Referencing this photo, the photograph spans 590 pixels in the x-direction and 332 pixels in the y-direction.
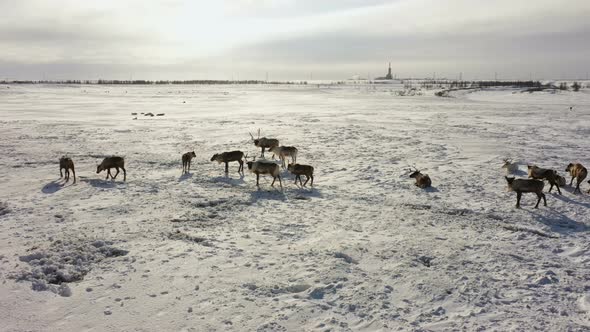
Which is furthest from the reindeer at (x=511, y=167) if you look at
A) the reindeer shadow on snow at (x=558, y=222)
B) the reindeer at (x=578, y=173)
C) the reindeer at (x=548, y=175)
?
the reindeer shadow on snow at (x=558, y=222)

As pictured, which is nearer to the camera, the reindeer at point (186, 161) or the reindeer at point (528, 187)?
the reindeer at point (528, 187)

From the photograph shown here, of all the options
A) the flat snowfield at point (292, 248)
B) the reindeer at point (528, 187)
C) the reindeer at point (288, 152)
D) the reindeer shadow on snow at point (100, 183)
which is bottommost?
the flat snowfield at point (292, 248)

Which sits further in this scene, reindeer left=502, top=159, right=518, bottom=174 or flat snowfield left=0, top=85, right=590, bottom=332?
reindeer left=502, top=159, right=518, bottom=174

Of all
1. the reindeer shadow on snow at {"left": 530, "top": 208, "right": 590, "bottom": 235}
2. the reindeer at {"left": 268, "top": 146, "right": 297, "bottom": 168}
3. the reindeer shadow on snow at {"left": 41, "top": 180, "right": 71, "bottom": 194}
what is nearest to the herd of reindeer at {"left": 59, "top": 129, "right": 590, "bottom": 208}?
the reindeer shadow on snow at {"left": 41, "top": 180, "right": 71, "bottom": 194}

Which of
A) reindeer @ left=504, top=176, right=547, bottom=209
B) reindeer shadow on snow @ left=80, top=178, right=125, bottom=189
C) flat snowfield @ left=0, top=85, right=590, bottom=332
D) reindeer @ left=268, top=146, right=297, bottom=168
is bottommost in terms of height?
flat snowfield @ left=0, top=85, right=590, bottom=332

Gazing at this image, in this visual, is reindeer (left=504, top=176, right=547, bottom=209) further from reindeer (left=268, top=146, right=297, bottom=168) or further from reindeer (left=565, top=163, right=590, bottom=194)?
reindeer (left=268, top=146, right=297, bottom=168)

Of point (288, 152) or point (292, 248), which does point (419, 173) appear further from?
point (292, 248)

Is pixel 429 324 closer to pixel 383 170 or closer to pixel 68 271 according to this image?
pixel 68 271

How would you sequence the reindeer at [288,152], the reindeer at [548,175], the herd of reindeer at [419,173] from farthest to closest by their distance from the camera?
the reindeer at [288,152] → the reindeer at [548,175] → the herd of reindeer at [419,173]

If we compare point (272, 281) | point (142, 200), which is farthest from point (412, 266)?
point (142, 200)

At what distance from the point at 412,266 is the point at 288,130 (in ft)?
60.7

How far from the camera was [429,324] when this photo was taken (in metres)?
5.89

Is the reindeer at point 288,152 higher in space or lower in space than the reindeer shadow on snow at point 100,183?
higher

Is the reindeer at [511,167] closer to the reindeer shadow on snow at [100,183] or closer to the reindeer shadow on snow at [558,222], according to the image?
the reindeer shadow on snow at [558,222]
